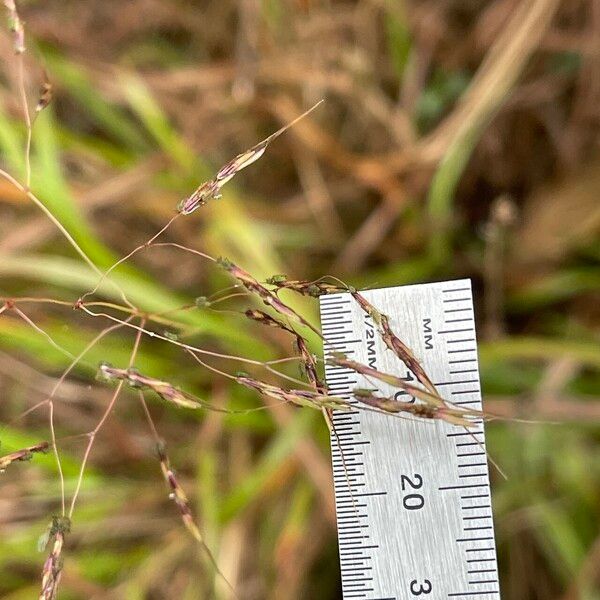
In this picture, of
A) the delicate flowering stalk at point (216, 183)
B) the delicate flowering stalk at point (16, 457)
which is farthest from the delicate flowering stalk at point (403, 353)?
the delicate flowering stalk at point (16, 457)

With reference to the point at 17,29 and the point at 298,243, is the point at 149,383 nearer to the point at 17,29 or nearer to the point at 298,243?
the point at 17,29

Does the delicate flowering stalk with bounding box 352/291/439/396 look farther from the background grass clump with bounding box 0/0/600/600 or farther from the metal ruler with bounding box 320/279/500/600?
the background grass clump with bounding box 0/0/600/600

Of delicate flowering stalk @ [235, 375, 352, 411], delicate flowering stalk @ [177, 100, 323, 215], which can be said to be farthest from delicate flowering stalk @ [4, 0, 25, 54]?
→ delicate flowering stalk @ [235, 375, 352, 411]

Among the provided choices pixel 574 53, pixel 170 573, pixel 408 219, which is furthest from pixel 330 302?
pixel 574 53

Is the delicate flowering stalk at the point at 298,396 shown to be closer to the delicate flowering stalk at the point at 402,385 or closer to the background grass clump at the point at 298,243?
the delicate flowering stalk at the point at 402,385

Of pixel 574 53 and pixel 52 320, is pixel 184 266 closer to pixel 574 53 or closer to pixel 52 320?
pixel 52 320

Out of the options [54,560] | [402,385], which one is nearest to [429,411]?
[402,385]
